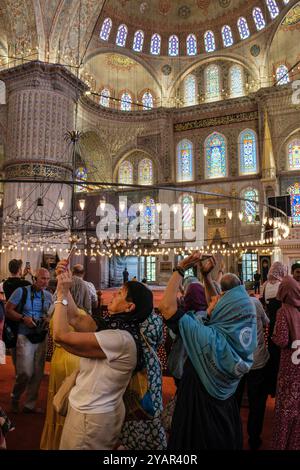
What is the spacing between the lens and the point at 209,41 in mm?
21516

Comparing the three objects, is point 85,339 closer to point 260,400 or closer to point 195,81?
point 260,400

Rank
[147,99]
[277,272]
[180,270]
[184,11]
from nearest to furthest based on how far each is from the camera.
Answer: [180,270]
[277,272]
[184,11]
[147,99]

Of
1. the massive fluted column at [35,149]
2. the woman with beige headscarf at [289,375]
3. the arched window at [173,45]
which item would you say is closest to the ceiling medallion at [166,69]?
the arched window at [173,45]

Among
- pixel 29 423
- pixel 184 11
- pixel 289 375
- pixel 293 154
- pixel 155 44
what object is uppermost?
pixel 184 11

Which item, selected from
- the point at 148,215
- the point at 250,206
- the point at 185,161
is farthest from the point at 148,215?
the point at 250,206

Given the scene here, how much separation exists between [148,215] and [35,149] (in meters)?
7.61

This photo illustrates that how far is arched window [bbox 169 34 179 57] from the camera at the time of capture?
2208 cm

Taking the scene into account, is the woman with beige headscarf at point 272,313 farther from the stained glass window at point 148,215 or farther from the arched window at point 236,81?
the arched window at point 236,81

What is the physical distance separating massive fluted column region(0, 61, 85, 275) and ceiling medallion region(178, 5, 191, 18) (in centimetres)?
961

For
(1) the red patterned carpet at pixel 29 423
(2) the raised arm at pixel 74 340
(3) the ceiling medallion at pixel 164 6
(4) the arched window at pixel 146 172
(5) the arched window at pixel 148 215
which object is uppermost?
(3) the ceiling medallion at pixel 164 6

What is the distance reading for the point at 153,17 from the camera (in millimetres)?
21781

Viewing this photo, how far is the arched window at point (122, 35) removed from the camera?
21.4m

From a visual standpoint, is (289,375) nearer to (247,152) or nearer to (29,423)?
(29,423)

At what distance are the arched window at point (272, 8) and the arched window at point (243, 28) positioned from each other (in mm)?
1407
